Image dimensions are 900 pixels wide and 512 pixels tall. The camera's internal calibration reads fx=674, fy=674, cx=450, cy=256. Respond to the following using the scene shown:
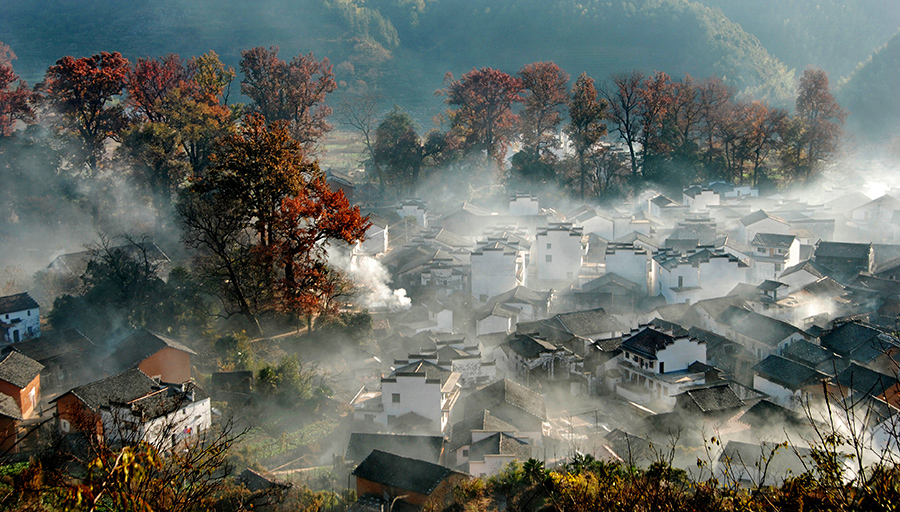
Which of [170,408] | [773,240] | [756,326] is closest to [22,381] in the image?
[170,408]

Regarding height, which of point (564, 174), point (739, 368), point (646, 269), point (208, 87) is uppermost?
point (208, 87)

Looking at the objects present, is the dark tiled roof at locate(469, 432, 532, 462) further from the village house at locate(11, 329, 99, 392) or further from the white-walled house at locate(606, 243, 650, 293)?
the white-walled house at locate(606, 243, 650, 293)

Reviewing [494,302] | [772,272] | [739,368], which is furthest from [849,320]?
[494,302]

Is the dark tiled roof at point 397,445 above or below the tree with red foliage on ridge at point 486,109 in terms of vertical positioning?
below

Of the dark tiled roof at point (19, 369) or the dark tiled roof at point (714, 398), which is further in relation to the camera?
the dark tiled roof at point (714, 398)

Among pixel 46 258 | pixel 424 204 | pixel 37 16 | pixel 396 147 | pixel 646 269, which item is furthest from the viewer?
pixel 37 16

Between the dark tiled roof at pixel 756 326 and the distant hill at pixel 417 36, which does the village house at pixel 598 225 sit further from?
the distant hill at pixel 417 36

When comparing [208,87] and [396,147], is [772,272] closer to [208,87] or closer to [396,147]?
[396,147]

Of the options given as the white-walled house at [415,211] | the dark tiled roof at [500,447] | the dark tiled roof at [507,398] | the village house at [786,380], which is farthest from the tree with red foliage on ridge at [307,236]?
the white-walled house at [415,211]
